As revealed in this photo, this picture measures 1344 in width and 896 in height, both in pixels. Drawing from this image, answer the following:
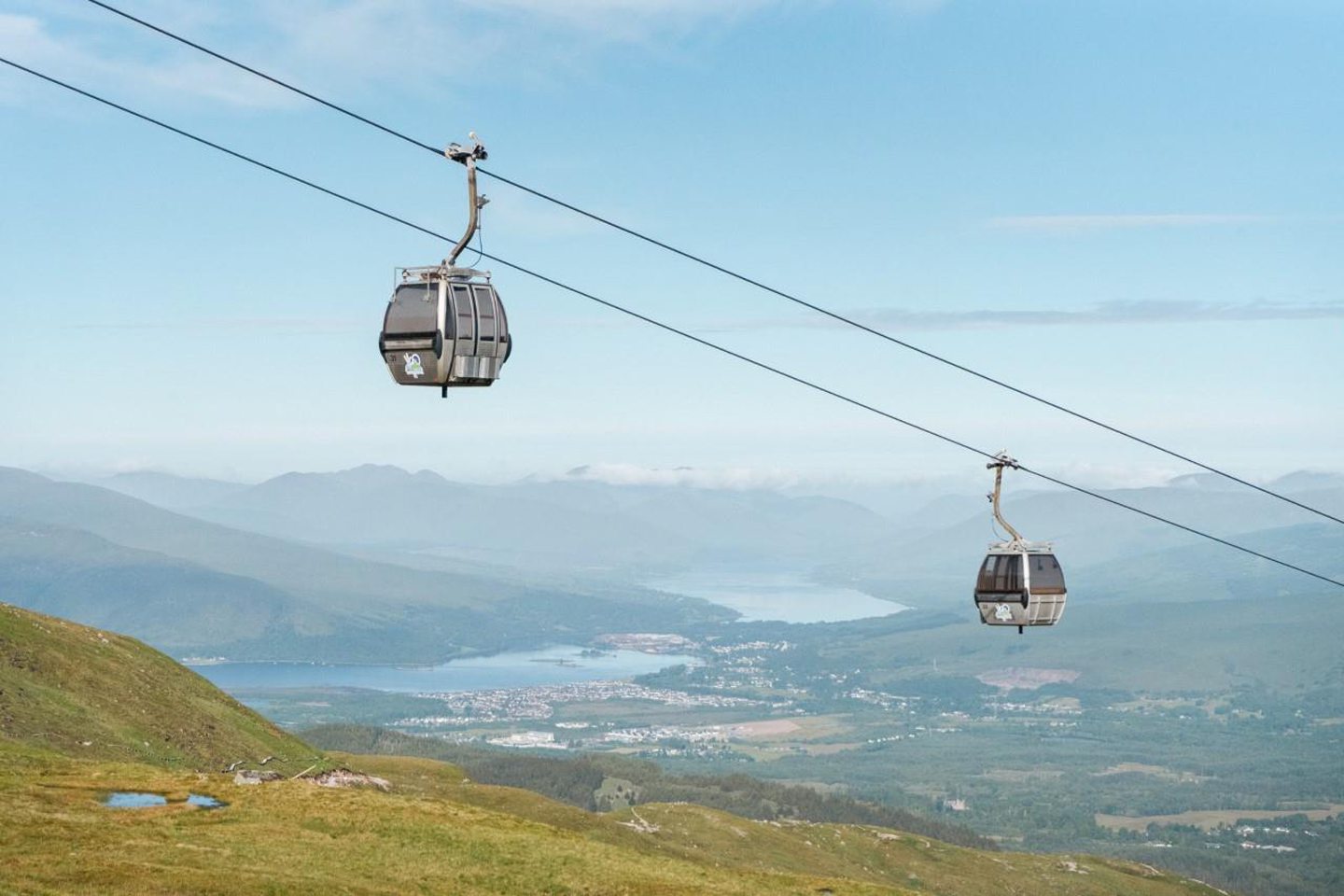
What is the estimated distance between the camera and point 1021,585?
42812 mm

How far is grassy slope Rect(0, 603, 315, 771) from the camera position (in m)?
66.8

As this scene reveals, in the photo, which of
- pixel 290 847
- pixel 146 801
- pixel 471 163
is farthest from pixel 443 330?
pixel 146 801

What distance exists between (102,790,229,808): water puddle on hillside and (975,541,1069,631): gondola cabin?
28881mm

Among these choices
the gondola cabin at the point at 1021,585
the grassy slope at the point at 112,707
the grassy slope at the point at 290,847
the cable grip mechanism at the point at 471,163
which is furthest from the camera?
the grassy slope at the point at 112,707

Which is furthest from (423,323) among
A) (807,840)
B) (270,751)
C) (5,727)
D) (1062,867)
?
(1062,867)

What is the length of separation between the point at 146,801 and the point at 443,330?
2950cm

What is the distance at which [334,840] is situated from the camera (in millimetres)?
48969

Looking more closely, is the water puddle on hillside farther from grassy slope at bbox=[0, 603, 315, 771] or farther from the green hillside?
grassy slope at bbox=[0, 603, 315, 771]

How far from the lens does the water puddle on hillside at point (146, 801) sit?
49250 mm

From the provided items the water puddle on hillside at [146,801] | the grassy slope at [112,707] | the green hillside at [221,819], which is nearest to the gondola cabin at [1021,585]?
the green hillside at [221,819]

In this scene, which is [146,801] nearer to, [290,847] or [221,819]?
[221,819]

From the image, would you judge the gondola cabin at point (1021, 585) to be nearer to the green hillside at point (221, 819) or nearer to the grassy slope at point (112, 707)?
the green hillside at point (221, 819)

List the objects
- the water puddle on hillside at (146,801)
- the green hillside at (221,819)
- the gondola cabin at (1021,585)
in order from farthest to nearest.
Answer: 1. the water puddle on hillside at (146,801)
2. the gondola cabin at (1021,585)
3. the green hillside at (221,819)

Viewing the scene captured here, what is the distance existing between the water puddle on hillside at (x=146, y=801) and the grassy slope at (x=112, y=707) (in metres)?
14.4
